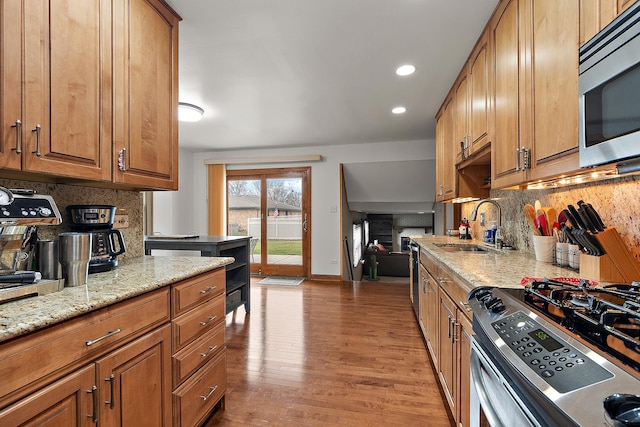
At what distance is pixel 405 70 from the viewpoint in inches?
100

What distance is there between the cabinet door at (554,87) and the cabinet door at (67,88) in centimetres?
201

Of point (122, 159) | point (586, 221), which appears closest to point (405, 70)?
point (586, 221)

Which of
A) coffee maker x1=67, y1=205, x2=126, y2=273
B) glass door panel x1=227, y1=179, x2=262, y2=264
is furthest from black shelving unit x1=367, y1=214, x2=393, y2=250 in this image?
coffee maker x1=67, y1=205, x2=126, y2=273

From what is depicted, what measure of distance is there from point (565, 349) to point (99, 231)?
193 centimetres

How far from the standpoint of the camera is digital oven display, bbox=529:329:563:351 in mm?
692

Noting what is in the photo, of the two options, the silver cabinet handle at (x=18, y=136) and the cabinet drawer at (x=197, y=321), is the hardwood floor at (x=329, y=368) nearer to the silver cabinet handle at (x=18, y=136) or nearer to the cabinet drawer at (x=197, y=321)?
the cabinet drawer at (x=197, y=321)

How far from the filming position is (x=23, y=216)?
40.4 inches

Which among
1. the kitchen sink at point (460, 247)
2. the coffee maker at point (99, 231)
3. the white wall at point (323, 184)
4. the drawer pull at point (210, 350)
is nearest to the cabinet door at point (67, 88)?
the coffee maker at point (99, 231)

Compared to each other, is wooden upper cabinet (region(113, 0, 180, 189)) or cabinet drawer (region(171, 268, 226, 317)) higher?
wooden upper cabinet (region(113, 0, 180, 189))

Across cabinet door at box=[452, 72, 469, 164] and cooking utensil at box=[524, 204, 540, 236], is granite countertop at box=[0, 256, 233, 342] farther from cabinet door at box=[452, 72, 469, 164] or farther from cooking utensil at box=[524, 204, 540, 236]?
cabinet door at box=[452, 72, 469, 164]

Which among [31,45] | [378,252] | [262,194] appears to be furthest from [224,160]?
[31,45]

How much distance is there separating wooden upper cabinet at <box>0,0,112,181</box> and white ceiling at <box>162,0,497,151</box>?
710 millimetres

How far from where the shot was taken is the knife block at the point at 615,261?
1.18 meters

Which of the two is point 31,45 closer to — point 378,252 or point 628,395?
point 628,395
